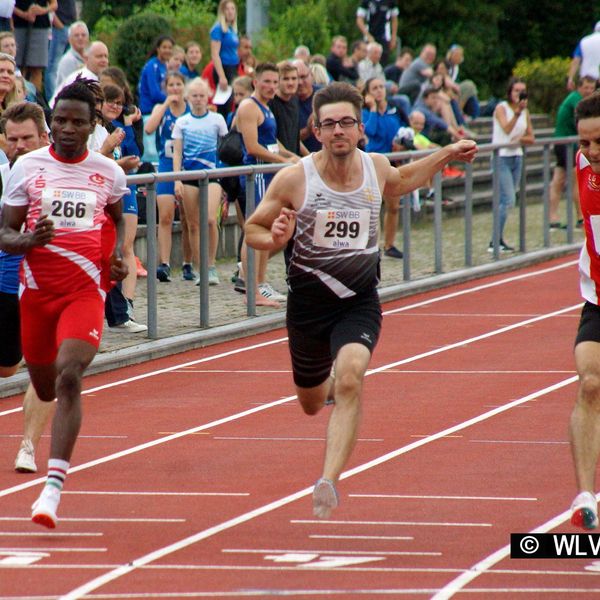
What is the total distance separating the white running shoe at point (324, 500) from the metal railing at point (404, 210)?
6276mm

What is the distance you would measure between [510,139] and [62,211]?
13.3 metres

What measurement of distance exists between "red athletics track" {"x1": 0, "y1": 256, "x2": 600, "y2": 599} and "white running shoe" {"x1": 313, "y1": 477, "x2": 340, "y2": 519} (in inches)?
6.6

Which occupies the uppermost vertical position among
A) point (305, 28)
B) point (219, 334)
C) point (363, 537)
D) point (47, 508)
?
point (305, 28)

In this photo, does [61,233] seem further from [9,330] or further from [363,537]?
[363,537]

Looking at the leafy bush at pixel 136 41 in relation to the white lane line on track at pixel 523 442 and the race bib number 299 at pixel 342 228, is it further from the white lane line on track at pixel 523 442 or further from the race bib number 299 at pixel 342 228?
the race bib number 299 at pixel 342 228

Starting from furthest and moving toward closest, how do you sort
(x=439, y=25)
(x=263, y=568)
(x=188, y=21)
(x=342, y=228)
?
1. (x=439, y=25)
2. (x=188, y=21)
3. (x=342, y=228)
4. (x=263, y=568)

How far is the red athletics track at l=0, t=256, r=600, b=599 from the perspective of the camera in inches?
263

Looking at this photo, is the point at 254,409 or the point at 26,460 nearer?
the point at 26,460

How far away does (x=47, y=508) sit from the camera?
24.1ft

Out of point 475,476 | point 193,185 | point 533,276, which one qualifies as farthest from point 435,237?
point 475,476

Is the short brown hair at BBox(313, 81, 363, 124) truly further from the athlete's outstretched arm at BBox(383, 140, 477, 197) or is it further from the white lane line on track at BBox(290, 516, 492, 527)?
the white lane line on track at BBox(290, 516, 492, 527)

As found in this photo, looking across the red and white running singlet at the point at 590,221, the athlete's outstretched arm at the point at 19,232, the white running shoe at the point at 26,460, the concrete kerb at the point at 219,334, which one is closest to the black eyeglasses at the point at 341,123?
the red and white running singlet at the point at 590,221

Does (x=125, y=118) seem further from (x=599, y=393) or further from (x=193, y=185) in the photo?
(x=599, y=393)

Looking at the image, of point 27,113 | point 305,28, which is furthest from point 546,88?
point 27,113
